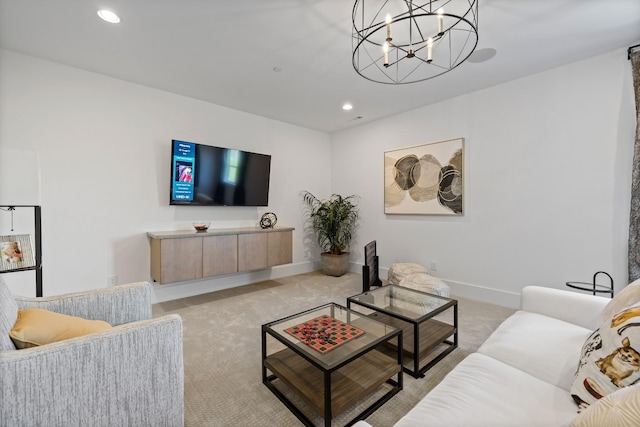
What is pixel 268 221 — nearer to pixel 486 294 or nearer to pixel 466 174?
pixel 466 174

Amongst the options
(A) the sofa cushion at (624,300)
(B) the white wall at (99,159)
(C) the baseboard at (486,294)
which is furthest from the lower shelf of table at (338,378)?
(B) the white wall at (99,159)

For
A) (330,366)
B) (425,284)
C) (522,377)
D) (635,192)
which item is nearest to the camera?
(522,377)

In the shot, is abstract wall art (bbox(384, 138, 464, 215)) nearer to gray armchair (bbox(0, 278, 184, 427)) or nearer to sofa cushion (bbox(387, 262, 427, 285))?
sofa cushion (bbox(387, 262, 427, 285))

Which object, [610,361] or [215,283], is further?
[215,283]

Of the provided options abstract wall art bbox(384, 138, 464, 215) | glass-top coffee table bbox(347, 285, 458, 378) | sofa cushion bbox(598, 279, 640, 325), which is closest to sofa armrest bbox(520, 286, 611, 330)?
sofa cushion bbox(598, 279, 640, 325)

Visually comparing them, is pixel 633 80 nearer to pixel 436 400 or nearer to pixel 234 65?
pixel 436 400

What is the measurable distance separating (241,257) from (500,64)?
12.0 ft

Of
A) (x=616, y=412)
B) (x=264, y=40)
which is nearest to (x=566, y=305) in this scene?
(x=616, y=412)

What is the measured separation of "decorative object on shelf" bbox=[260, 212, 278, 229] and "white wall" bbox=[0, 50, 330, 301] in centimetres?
49

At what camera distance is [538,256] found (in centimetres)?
297

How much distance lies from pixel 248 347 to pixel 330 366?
1188 millimetres

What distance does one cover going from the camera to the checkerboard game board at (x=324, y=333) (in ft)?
5.20

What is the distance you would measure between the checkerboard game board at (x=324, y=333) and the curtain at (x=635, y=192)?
8.53 feet

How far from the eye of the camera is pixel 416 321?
1.84m
